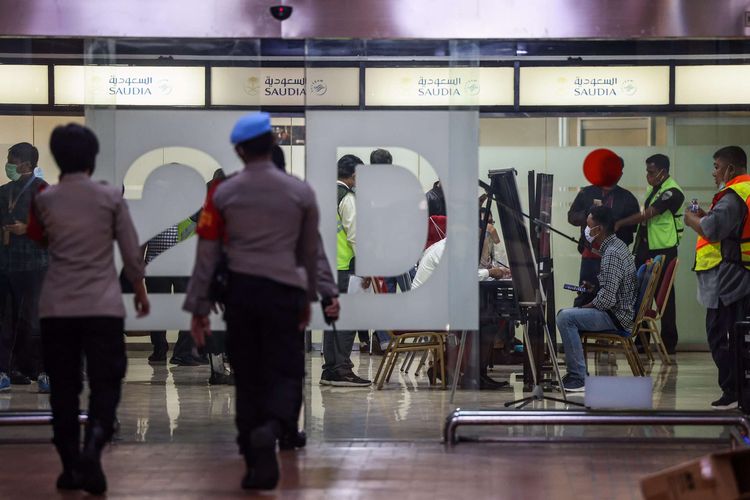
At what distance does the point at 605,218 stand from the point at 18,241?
3726mm

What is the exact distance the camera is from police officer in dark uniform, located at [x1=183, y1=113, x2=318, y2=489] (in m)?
6.17

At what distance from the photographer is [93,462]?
241 inches

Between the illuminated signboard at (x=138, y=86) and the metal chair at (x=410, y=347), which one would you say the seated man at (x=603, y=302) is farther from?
the illuminated signboard at (x=138, y=86)

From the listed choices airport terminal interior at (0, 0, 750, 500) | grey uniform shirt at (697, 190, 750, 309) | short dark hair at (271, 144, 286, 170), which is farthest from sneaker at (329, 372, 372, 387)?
short dark hair at (271, 144, 286, 170)

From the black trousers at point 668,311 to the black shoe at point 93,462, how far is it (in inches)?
157

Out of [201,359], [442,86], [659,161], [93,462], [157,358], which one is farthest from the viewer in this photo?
[201,359]

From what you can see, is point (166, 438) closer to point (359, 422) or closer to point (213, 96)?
point (359, 422)

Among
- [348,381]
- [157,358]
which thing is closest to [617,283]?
[348,381]

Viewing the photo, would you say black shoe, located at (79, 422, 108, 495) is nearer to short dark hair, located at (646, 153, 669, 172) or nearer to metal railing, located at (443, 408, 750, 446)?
metal railing, located at (443, 408, 750, 446)

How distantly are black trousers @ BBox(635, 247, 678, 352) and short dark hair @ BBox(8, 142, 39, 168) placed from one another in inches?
154

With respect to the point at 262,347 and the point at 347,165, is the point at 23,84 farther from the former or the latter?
the point at 262,347

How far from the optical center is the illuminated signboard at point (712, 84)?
8250mm

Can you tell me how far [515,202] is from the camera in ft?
29.1

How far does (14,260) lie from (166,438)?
174 cm
